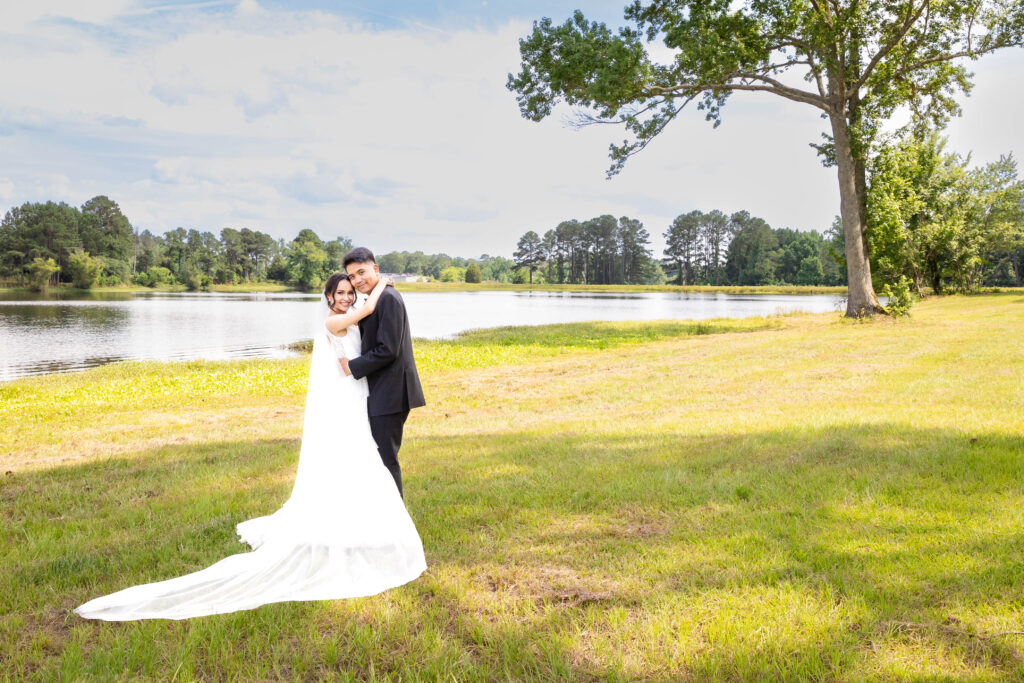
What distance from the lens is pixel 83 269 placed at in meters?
94.7

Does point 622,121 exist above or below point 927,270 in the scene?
above

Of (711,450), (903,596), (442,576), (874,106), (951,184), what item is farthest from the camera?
(951,184)

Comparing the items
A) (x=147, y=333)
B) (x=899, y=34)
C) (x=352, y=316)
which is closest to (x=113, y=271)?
(x=147, y=333)

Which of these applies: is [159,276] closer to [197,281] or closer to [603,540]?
[197,281]

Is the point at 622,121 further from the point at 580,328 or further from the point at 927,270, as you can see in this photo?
the point at 927,270

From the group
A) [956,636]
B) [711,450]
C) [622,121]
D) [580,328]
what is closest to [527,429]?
[711,450]

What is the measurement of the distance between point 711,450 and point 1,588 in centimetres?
648

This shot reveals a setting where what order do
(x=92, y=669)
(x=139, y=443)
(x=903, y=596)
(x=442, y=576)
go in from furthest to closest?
1. (x=139, y=443)
2. (x=442, y=576)
3. (x=903, y=596)
4. (x=92, y=669)

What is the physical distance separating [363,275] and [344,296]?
29 centimetres

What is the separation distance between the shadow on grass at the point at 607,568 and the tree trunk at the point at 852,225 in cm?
1865

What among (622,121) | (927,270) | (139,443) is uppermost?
(622,121)

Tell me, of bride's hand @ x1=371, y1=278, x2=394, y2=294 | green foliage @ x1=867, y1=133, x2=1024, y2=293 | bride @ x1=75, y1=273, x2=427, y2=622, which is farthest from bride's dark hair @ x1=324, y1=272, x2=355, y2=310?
green foliage @ x1=867, y1=133, x2=1024, y2=293

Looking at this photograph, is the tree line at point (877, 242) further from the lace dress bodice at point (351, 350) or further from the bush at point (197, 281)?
the bush at point (197, 281)

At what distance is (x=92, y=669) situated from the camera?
10.3 feet
